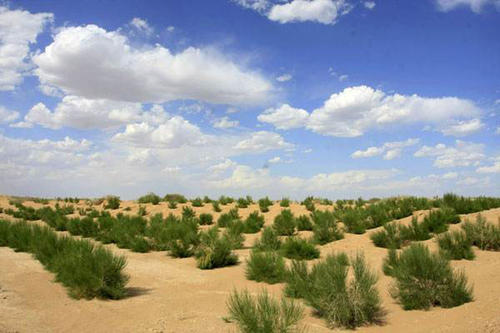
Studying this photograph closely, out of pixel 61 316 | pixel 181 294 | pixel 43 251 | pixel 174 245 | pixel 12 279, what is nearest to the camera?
pixel 61 316

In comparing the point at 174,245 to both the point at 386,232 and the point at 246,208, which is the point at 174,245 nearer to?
the point at 386,232

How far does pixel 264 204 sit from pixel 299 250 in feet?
57.5

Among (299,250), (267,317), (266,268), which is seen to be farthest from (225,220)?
(267,317)

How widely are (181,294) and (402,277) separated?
18.8 feet

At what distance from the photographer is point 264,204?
33156 millimetres

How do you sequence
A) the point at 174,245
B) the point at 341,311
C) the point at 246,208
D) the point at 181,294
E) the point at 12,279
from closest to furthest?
the point at 341,311 → the point at 181,294 → the point at 12,279 → the point at 174,245 → the point at 246,208

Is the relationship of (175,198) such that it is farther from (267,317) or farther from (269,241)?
(267,317)

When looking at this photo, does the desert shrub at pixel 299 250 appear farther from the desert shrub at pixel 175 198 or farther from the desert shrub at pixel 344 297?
the desert shrub at pixel 175 198

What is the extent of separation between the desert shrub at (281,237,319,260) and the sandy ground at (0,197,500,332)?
1903mm

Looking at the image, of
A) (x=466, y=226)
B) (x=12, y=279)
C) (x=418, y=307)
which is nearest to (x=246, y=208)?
(x=466, y=226)

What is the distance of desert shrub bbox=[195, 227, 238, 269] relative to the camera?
15279 millimetres

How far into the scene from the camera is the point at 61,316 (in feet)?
31.1

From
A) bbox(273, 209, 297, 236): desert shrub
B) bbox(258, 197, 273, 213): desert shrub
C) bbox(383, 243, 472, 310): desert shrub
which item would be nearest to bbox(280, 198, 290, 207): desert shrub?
bbox(258, 197, 273, 213): desert shrub

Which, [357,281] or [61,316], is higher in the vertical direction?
[357,281]
